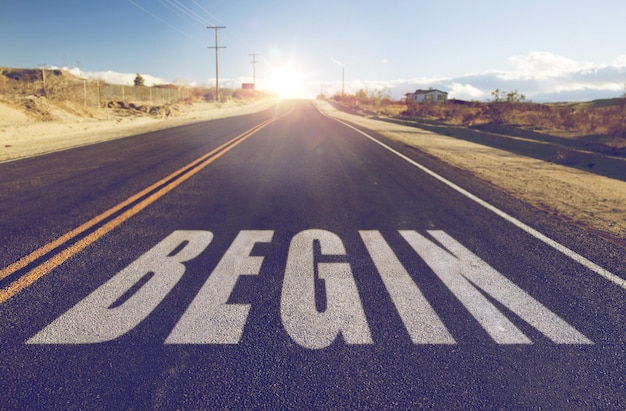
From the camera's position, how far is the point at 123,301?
277 centimetres

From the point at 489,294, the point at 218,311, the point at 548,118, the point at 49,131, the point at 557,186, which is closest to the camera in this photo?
the point at 218,311

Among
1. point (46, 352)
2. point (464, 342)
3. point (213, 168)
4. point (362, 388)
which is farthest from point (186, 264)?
point (213, 168)

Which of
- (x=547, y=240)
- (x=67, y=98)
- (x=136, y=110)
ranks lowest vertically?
(x=547, y=240)

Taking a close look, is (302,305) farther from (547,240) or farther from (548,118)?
(548,118)

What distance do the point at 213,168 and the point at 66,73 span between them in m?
36.0

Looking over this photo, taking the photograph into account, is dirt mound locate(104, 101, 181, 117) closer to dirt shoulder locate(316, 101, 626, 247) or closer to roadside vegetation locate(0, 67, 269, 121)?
roadside vegetation locate(0, 67, 269, 121)

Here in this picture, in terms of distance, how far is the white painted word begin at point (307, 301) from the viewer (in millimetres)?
2393

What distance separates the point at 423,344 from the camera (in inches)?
91.4

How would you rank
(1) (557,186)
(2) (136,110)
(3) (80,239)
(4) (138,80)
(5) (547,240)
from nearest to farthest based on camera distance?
1. (3) (80,239)
2. (5) (547,240)
3. (1) (557,186)
4. (2) (136,110)
5. (4) (138,80)

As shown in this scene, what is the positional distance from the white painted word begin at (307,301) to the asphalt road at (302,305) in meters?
0.02

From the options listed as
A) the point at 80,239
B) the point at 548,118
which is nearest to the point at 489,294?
the point at 80,239

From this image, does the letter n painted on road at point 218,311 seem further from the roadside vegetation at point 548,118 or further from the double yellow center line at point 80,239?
the roadside vegetation at point 548,118

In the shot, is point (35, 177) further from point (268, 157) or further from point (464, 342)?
point (464, 342)

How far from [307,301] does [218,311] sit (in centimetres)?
62
